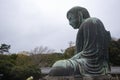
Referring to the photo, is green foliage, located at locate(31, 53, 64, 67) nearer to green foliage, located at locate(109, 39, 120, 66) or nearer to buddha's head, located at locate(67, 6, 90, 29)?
green foliage, located at locate(109, 39, 120, 66)

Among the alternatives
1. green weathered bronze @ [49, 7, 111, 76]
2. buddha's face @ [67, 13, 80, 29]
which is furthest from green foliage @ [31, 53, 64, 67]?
green weathered bronze @ [49, 7, 111, 76]

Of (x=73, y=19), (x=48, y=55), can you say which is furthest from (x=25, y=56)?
(x=73, y=19)

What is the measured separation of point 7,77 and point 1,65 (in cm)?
144

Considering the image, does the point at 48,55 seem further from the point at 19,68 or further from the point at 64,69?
the point at 64,69

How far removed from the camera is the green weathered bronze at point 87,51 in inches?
252

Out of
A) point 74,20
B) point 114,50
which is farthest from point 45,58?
point 74,20

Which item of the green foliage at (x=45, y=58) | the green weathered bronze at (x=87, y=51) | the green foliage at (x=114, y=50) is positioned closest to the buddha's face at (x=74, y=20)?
the green weathered bronze at (x=87, y=51)

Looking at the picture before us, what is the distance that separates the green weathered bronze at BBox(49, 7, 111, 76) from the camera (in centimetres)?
639

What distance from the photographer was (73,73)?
6.40 metres

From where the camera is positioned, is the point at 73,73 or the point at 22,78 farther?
the point at 22,78

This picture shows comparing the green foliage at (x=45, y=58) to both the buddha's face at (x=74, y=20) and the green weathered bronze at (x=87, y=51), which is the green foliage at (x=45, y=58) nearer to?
the buddha's face at (x=74, y=20)

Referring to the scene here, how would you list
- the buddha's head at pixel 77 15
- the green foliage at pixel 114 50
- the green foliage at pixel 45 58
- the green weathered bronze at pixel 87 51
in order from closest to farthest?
the green weathered bronze at pixel 87 51 → the buddha's head at pixel 77 15 → the green foliage at pixel 114 50 → the green foliage at pixel 45 58

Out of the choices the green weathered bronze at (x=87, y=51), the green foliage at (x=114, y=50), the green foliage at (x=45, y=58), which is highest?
the green weathered bronze at (x=87, y=51)

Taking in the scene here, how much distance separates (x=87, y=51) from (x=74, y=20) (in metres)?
1.05
